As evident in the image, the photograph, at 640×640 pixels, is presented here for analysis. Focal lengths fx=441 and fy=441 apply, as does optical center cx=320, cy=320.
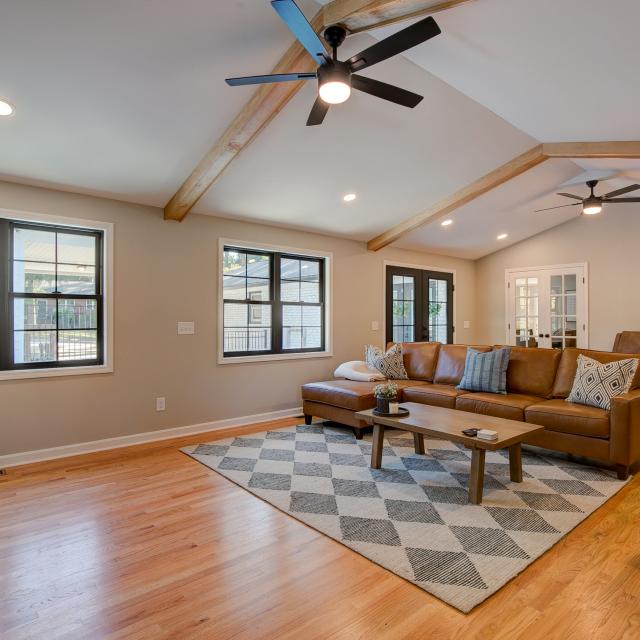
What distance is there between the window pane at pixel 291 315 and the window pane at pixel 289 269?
0.37 m

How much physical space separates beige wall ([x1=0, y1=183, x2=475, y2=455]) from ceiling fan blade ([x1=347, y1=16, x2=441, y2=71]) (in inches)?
113

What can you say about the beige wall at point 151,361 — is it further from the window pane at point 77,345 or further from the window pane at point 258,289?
the window pane at point 258,289

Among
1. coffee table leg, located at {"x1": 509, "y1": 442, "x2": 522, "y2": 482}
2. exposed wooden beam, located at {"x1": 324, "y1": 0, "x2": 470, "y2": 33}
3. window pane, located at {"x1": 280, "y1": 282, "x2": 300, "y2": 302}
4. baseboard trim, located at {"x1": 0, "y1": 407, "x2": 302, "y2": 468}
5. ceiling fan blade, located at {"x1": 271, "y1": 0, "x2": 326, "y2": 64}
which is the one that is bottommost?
baseboard trim, located at {"x1": 0, "y1": 407, "x2": 302, "y2": 468}

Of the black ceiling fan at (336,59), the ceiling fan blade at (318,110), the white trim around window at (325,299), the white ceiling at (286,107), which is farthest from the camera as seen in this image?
the white trim around window at (325,299)

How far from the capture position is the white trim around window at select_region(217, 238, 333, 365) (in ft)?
16.0

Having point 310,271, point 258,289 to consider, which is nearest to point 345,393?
point 258,289

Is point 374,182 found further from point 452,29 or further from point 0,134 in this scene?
point 0,134

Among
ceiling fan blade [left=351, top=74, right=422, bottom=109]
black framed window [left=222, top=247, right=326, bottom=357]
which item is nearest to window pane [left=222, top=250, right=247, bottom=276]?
black framed window [left=222, top=247, right=326, bottom=357]

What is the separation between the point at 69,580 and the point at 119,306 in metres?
2.60

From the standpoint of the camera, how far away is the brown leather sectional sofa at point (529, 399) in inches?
133

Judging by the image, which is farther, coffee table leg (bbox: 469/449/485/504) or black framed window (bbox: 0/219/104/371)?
black framed window (bbox: 0/219/104/371)

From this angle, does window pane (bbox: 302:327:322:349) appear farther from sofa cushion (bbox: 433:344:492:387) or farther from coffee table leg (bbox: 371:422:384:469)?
coffee table leg (bbox: 371:422:384:469)

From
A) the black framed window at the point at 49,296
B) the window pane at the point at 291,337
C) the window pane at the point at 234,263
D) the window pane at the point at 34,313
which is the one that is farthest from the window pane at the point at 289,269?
the window pane at the point at 34,313

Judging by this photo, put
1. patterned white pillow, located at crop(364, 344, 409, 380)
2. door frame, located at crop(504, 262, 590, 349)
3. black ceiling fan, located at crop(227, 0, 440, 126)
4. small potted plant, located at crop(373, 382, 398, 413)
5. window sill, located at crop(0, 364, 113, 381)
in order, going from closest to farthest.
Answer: black ceiling fan, located at crop(227, 0, 440, 126), small potted plant, located at crop(373, 382, 398, 413), window sill, located at crop(0, 364, 113, 381), patterned white pillow, located at crop(364, 344, 409, 380), door frame, located at crop(504, 262, 590, 349)
